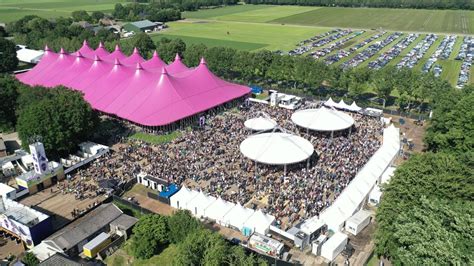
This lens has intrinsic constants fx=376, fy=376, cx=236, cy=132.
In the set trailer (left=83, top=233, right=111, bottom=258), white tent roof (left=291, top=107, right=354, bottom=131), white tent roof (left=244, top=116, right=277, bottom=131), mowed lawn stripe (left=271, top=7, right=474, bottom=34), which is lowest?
trailer (left=83, top=233, right=111, bottom=258)

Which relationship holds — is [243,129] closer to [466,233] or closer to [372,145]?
[372,145]

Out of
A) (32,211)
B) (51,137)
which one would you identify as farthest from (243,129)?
(32,211)

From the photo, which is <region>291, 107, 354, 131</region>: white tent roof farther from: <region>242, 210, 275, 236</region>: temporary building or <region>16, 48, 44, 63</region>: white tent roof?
<region>16, 48, 44, 63</region>: white tent roof

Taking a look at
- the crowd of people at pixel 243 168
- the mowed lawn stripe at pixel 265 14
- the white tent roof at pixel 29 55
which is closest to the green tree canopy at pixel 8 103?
the crowd of people at pixel 243 168

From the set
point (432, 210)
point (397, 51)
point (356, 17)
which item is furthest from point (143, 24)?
point (432, 210)

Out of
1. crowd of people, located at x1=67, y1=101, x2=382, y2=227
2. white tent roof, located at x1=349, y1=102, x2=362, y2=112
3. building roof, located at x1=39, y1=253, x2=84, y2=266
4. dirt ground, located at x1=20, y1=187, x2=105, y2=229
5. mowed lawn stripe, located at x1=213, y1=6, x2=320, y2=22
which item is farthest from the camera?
mowed lawn stripe, located at x1=213, y1=6, x2=320, y2=22

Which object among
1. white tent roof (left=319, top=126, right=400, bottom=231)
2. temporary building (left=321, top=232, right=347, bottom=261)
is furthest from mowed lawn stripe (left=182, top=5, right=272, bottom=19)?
temporary building (left=321, top=232, right=347, bottom=261)

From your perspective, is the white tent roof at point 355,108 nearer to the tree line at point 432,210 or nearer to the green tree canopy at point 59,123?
the tree line at point 432,210
